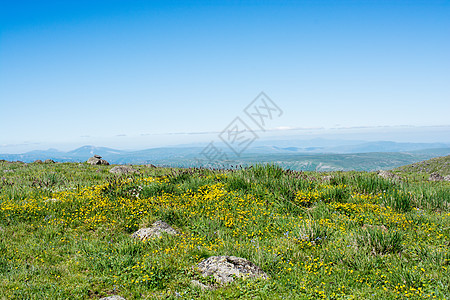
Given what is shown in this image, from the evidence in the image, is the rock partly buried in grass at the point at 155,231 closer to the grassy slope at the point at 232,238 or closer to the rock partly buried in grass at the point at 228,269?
the grassy slope at the point at 232,238

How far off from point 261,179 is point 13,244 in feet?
27.1

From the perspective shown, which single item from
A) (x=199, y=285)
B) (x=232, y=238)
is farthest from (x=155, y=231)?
(x=199, y=285)

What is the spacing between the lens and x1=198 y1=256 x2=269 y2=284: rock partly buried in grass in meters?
5.04

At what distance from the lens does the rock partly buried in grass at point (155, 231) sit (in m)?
7.11

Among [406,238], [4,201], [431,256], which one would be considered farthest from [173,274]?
[4,201]

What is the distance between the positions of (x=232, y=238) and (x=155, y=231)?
2.13 meters

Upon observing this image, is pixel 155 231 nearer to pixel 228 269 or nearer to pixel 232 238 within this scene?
pixel 232 238

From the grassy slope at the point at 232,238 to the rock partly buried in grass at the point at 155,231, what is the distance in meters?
0.37

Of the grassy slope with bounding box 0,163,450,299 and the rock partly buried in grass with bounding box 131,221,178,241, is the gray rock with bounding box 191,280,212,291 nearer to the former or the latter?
the grassy slope with bounding box 0,163,450,299

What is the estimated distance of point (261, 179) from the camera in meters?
11.2

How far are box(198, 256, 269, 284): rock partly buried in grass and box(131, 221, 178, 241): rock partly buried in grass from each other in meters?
1.99

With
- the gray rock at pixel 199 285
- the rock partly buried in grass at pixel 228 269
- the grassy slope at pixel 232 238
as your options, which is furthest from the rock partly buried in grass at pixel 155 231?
the gray rock at pixel 199 285

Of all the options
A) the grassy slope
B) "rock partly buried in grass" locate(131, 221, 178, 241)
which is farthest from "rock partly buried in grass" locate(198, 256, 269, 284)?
"rock partly buried in grass" locate(131, 221, 178, 241)

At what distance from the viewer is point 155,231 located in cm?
733
